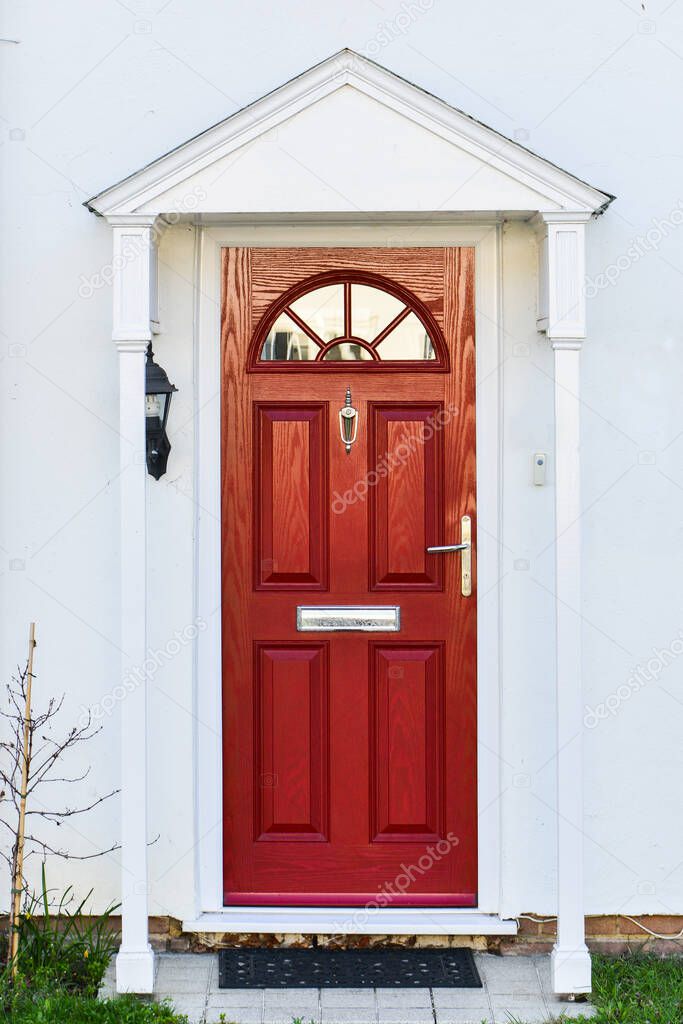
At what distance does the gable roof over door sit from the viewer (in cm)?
369

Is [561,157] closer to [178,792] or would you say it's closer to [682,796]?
[682,796]

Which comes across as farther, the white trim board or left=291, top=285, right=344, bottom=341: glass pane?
left=291, top=285, right=344, bottom=341: glass pane

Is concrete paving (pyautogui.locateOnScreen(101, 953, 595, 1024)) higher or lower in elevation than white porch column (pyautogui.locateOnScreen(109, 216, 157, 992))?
lower

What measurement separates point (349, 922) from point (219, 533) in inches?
57.6

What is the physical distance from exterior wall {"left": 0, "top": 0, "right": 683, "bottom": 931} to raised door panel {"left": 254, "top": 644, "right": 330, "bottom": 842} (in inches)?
10.7

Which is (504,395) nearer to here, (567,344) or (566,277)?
(567,344)

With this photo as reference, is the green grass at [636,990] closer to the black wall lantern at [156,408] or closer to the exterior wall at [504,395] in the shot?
the exterior wall at [504,395]

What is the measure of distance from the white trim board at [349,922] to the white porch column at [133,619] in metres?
0.34

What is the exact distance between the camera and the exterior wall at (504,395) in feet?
13.3

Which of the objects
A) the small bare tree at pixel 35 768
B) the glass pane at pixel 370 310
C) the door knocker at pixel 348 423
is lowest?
the small bare tree at pixel 35 768

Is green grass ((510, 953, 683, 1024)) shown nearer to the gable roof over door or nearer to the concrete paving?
the concrete paving

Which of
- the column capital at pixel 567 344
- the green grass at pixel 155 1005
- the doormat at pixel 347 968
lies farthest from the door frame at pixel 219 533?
the green grass at pixel 155 1005

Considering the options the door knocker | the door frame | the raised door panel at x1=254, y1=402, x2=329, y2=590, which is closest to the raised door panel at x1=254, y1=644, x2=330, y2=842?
the door frame

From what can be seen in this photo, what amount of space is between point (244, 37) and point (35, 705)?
248 centimetres
